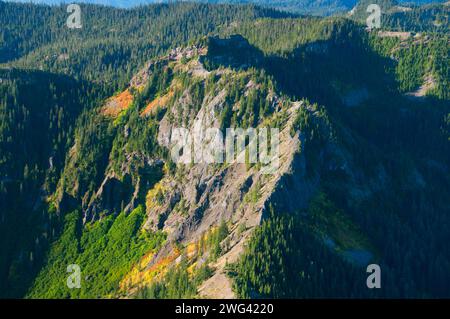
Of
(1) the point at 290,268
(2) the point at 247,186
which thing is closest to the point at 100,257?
(2) the point at 247,186

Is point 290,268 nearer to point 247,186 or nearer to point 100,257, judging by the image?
point 247,186

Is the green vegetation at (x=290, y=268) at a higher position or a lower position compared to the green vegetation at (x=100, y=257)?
higher

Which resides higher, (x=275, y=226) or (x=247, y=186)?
(x=247, y=186)

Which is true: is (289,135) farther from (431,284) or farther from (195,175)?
(431,284)

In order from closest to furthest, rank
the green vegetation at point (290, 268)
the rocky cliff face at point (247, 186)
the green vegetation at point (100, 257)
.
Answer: the green vegetation at point (290, 268) < the rocky cliff face at point (247, 186) < the green vegetation at point (100, 257)

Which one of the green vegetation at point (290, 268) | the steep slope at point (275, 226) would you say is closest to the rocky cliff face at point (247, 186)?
the steep slope at point (275, 226)

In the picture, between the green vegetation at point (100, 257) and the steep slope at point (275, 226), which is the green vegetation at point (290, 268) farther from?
the green vegetation at point (100, 257)

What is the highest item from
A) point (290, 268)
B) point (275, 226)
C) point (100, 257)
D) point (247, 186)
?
point (247, 186)

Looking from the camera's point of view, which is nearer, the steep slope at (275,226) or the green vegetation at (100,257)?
the steep slope at (275,226)

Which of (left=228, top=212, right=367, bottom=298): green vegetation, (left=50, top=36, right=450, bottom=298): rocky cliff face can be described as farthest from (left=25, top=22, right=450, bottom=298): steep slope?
(left=50, top=36, right=450, bottom=298): rocky cliff face

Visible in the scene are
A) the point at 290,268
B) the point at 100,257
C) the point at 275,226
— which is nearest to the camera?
the point at 290,268

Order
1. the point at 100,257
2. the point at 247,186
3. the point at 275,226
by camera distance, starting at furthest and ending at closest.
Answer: the point at 100,257 → the point at 247,186 → the point at 275,226
